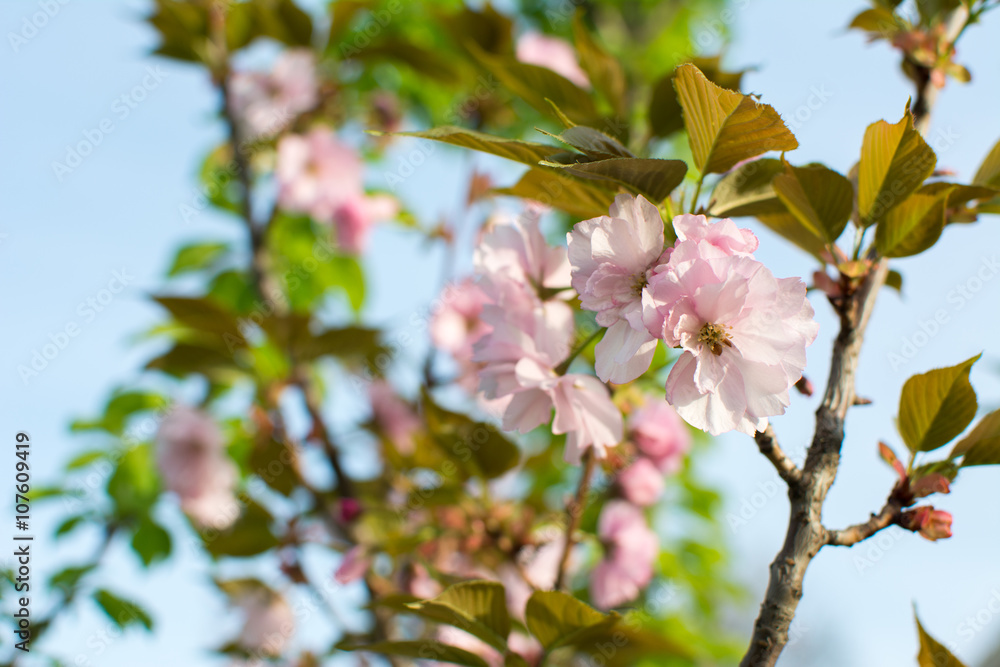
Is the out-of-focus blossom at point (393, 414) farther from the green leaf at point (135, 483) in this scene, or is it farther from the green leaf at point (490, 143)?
the green leaf at point (490, 143)

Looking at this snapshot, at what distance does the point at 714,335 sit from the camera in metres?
0.55

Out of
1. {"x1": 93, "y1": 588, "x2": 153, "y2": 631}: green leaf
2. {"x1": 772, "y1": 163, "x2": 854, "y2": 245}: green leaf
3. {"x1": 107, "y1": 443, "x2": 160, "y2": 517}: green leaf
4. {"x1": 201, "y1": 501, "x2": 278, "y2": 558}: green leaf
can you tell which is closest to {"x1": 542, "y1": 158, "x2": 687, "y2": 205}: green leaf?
{"x1": 772, "y1": 163, "x2": 854, "y2": 245}: green leaf

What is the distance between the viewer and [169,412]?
Result: 6.63 feet

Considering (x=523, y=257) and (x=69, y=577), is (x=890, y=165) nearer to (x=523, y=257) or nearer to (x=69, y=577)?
(x=523, y=257)

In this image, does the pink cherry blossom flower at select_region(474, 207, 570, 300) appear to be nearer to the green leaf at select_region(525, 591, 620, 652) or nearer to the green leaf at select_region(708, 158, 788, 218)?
the green leaf at select_region(708, 158, 788, 218)

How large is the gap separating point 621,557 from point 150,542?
1.20 meters

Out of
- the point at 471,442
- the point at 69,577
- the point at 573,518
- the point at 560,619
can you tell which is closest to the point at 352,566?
the point at 471,442

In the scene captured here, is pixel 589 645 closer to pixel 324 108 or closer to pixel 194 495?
pixel 194 495

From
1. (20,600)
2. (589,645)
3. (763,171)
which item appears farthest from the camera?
(20,600)

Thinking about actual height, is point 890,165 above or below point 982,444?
above

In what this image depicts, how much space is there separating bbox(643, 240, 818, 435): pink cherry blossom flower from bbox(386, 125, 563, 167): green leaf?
6.2 inches

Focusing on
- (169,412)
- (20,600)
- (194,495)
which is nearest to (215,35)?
(169,412)

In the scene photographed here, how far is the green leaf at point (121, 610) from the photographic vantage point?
140 cm

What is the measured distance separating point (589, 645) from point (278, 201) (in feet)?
5.10
